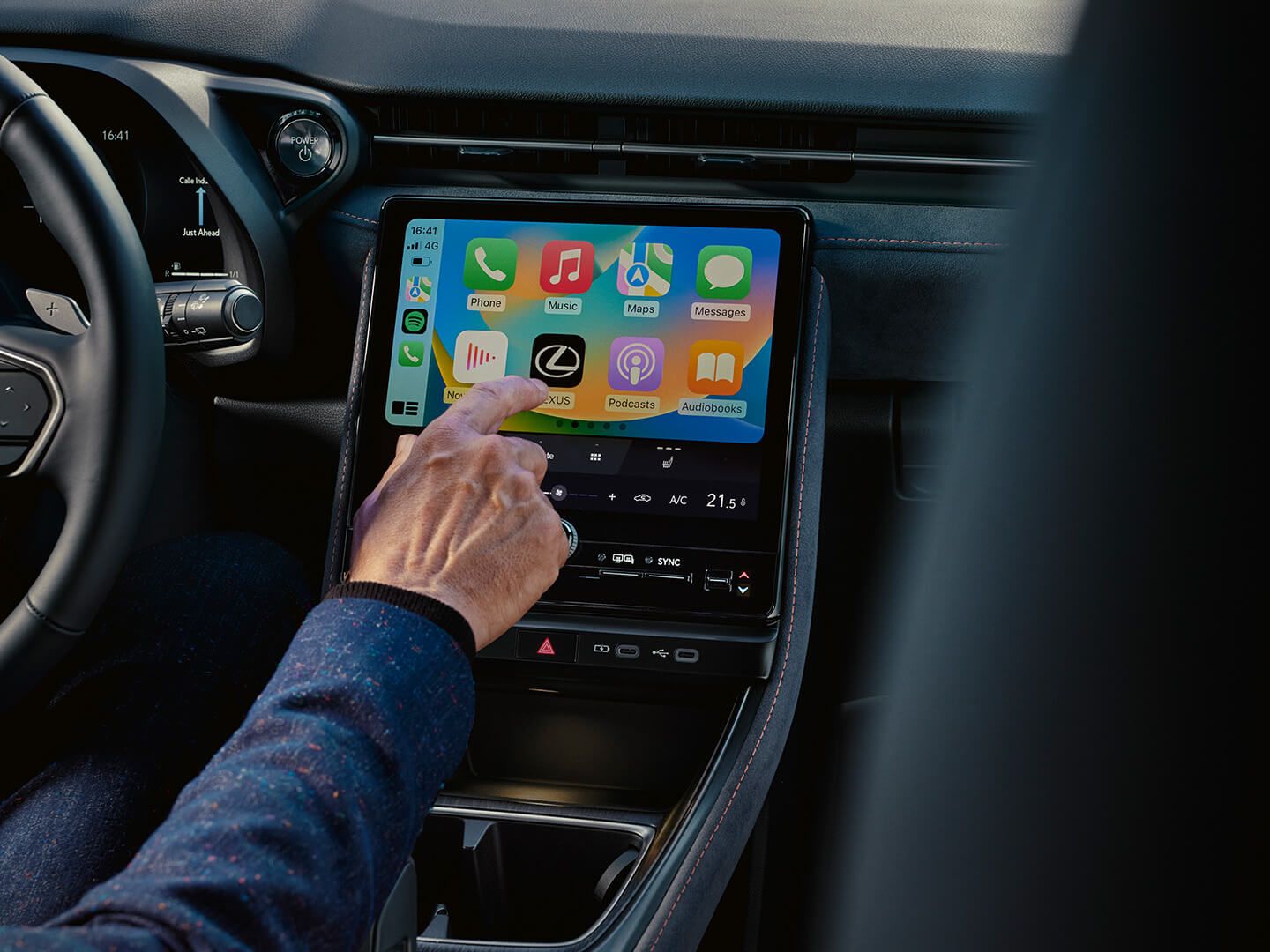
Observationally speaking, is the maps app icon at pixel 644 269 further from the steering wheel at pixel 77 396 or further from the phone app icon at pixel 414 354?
the steering wheel at pixel 77 396

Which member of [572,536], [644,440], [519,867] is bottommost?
[519,867]

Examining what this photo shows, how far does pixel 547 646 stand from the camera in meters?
1.24

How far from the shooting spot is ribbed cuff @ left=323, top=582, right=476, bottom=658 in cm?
69

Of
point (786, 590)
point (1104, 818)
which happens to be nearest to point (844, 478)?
point (786, 590)

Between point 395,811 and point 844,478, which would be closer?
point 395,811

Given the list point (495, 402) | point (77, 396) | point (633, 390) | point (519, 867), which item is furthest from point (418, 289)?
point (519, 867)

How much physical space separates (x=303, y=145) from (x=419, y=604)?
95 centimetres

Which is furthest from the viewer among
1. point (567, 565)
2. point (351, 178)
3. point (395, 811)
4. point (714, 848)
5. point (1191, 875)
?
point (351, 178)

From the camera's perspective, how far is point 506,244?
1314 mm

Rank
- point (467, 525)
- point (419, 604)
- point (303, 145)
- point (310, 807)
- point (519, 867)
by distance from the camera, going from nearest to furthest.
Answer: point (310, 807)
point (419, 604)
point (467, 525)
point (519, 867)
point (303, 145)

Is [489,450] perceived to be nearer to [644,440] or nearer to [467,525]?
[467,525]

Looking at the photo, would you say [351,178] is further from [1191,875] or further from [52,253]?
[1191,875]

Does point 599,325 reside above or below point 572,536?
above

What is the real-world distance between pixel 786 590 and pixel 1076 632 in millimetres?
959
